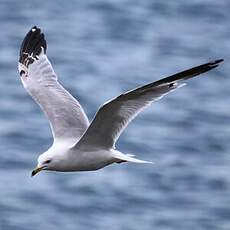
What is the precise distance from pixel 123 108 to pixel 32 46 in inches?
117

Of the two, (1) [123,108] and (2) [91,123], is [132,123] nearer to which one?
(1) [123,108]

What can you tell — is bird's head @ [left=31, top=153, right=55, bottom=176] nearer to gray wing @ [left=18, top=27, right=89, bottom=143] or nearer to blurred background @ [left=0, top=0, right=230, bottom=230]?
gray wing @ [left=18, top=27, right=89, bottom=143]

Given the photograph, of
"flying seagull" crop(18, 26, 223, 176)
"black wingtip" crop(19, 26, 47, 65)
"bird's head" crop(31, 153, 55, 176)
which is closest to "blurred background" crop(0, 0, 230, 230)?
"black wingtip" crop(19, 26, 47, 65)

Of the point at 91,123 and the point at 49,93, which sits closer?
the point at 91,123

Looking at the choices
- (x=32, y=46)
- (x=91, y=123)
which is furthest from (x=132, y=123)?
(x=91, y=123)

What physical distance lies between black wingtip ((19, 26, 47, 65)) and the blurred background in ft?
15.1

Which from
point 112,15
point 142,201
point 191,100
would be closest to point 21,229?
point 142,201

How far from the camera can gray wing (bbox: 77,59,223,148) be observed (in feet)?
35.4

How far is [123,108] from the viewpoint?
1112 centimetres

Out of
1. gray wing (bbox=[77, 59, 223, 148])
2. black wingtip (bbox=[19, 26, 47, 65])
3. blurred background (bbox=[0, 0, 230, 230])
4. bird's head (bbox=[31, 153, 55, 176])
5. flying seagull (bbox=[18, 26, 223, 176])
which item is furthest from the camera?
blurred background (bbox=[0, 0, 230, 230])

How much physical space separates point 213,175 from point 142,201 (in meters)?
1.44

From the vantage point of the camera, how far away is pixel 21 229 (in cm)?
1764

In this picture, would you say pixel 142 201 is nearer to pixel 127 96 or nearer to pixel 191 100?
pixel 191 100

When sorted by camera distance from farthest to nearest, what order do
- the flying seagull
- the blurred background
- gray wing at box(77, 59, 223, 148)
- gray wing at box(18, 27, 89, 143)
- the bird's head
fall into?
the blurred background, gray wing at box(18, 27, 89, 143), the bird's head, the flying seagull, gray wing at box(77, 59, 223, 148)
